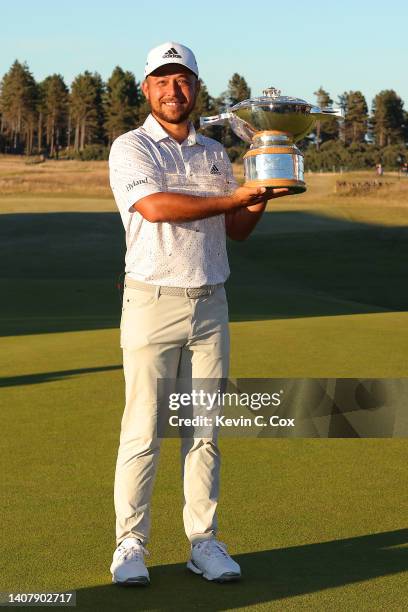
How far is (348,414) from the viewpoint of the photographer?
10078 millimetres

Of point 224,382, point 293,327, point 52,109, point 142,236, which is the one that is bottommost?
point 293,327

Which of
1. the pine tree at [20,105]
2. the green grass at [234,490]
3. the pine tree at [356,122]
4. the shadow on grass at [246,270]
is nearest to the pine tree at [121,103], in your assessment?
the pine tree at [20,105]

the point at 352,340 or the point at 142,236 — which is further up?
the point at 142,236

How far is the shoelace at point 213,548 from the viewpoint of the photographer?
17.9 feet

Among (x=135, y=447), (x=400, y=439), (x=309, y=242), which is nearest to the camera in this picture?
(x=135, y=447)

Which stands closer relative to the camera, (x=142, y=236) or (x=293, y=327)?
(x=142, y=236)

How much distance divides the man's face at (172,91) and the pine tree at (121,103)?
573 feet

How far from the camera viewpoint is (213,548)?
5.49 metres

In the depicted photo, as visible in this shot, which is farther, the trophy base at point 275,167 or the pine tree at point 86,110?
the pine tree at point 86,110

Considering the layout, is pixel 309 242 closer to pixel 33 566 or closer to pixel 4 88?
pixel 33 566

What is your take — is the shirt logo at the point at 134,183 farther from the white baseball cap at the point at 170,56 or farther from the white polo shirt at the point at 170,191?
the white baseball cap at the point at 170,56

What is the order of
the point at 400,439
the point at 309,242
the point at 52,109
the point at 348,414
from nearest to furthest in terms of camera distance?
the point at 400,439 < the point at 348,414 < the point at 309,242 < the point at 52,109

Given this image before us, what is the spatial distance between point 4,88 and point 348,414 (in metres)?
196

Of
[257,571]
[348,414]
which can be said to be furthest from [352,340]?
[257,571]
